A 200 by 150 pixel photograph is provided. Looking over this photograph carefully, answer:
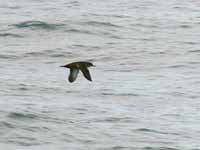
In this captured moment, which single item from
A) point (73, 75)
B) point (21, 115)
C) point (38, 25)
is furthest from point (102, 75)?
point (73, 75)

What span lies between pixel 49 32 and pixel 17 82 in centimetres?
689

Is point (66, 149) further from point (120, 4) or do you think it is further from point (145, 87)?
point (120, 4)

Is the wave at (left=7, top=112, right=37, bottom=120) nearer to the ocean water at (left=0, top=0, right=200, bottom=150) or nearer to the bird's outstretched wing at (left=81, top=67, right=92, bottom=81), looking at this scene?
the ocean water at (left=0, top=0, right=200, bottom=150)

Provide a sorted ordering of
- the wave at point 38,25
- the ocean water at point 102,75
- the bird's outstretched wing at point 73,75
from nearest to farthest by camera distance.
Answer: the bird's outstretched wing at point 73,75 → the ocean water at point 102,75 → the wave at point 38,25

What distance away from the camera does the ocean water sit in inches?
931

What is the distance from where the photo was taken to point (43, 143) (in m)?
22.8

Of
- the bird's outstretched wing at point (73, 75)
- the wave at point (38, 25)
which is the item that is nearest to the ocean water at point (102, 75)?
the wave at point (38, 25)

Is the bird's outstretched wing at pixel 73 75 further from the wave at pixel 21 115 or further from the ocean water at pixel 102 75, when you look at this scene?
the wave at pixel 21 115

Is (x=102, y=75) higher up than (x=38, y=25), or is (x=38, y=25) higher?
(x=38, y=25)

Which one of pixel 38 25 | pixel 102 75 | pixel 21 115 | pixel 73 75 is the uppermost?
pixel 38 25

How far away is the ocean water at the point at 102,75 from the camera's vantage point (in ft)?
77.6

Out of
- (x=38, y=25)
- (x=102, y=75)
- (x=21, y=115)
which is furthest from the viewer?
(x=38, y=25)

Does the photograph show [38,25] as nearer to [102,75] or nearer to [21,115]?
[102,75]

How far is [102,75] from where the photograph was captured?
2922 cm
